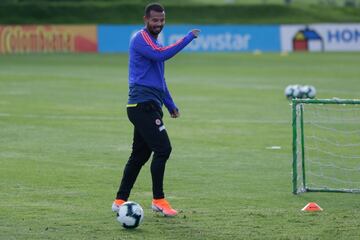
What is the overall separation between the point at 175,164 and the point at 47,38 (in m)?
38.9

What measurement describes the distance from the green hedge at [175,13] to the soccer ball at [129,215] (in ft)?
176

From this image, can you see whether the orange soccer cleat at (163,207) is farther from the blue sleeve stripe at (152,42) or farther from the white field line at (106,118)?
the white field line at (106,118)

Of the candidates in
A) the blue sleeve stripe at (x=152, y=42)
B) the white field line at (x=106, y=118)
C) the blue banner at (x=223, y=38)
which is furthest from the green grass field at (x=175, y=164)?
the blue banner at (x=223, y=38)

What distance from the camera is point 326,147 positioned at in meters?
18.3

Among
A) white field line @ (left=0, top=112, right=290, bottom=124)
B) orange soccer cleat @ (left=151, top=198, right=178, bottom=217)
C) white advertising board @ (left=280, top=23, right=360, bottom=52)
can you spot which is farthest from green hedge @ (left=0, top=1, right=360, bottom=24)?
orange soccer cleat @ (left=151, top=198, right=178, bottom=217)

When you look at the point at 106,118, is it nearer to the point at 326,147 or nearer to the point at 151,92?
the point at 326,147

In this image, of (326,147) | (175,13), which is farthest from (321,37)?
(326,147)

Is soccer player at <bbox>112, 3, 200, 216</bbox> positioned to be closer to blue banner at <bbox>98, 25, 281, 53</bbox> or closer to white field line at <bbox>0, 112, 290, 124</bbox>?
white field line at <bbox>0, 112, 290, 124</bbox>

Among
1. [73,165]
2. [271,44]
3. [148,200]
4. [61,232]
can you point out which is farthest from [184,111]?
[271,44]

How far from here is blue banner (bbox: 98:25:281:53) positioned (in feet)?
184

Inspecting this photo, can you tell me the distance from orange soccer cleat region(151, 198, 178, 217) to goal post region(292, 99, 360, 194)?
218 cm

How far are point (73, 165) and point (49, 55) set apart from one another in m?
36.4

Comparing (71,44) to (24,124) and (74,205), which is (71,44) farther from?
(74,205)

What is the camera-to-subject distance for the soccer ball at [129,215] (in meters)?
11.0
